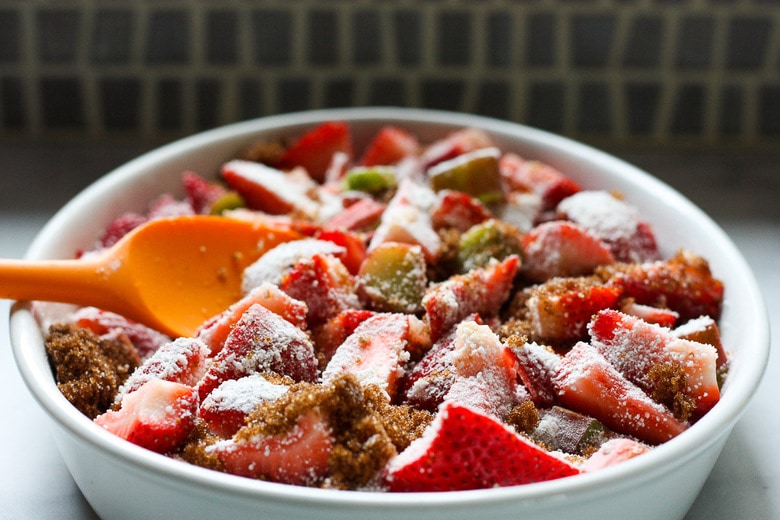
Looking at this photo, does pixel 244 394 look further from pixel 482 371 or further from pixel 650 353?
pixel 650 353

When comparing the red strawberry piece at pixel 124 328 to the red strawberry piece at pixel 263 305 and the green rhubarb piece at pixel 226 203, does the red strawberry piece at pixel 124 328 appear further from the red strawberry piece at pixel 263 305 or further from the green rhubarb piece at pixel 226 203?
the green rhubarb piece at pixel 226 203

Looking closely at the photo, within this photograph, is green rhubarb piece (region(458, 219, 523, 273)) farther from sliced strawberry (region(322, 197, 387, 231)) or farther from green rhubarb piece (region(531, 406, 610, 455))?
green rhubarb piece (region(531, 406, 610, 455))

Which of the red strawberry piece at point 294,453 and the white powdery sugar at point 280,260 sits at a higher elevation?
the red strawberry piece at point 294,453

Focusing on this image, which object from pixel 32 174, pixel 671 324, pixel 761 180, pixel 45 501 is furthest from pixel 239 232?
pixel 761 180

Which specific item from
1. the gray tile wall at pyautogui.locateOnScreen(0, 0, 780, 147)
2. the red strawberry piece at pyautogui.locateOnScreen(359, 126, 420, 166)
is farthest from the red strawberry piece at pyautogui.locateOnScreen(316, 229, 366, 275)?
the gray tile wall at pyautogui.locateOnScreen(0, 0, 780, 147)

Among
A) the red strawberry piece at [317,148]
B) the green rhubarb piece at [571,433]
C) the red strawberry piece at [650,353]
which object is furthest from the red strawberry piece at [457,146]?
the green rhubarb piece at [571,433]

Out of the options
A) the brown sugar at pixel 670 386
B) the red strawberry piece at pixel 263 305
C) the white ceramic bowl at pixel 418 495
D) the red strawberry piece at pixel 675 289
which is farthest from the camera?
the red strawberry piece at pixel 675 289
